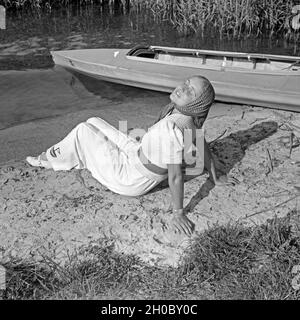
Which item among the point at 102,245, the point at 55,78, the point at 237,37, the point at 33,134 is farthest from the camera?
the point at 237,37

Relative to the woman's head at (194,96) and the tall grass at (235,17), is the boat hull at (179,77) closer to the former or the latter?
the tall grass at (235,17)

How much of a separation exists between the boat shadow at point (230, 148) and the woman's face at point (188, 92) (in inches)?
39.3

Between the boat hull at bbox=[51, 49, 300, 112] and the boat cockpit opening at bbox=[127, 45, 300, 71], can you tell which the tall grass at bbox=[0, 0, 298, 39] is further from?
the boat hull at bbox=[51, 49, 300, 112]

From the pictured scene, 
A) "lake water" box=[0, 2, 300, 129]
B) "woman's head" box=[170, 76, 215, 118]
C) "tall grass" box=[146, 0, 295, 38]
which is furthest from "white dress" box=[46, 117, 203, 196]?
"tall grass" box=[146, 0, 295, 38]

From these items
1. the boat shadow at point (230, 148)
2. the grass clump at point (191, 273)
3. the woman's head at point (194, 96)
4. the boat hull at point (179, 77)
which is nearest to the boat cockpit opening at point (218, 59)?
the boat hull at point (179, 77)

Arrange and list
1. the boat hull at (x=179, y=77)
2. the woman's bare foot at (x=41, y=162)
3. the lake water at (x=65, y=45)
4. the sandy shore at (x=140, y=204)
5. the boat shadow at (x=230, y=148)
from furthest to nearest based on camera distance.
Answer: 1. the lake water at (x=65, y=45)
2. the boat hull at (x=179, y=77)
3. the woman's bare foot at (x=41, y=162)
4. the boat shadow at (x=230, y=148)
5. the sandy shore at (x=140, y=204)

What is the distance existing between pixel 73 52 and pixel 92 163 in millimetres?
4999

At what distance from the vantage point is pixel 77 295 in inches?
129

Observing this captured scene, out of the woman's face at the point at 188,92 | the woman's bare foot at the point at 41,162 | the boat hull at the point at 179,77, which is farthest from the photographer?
the boat hull at the point at 179,77

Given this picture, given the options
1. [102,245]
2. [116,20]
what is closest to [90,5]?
[116,20]

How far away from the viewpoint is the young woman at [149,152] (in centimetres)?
363

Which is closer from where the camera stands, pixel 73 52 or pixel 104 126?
pixel 104 126

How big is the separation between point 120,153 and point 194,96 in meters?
0.93

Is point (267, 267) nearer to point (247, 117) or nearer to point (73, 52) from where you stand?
point (247, 117)
